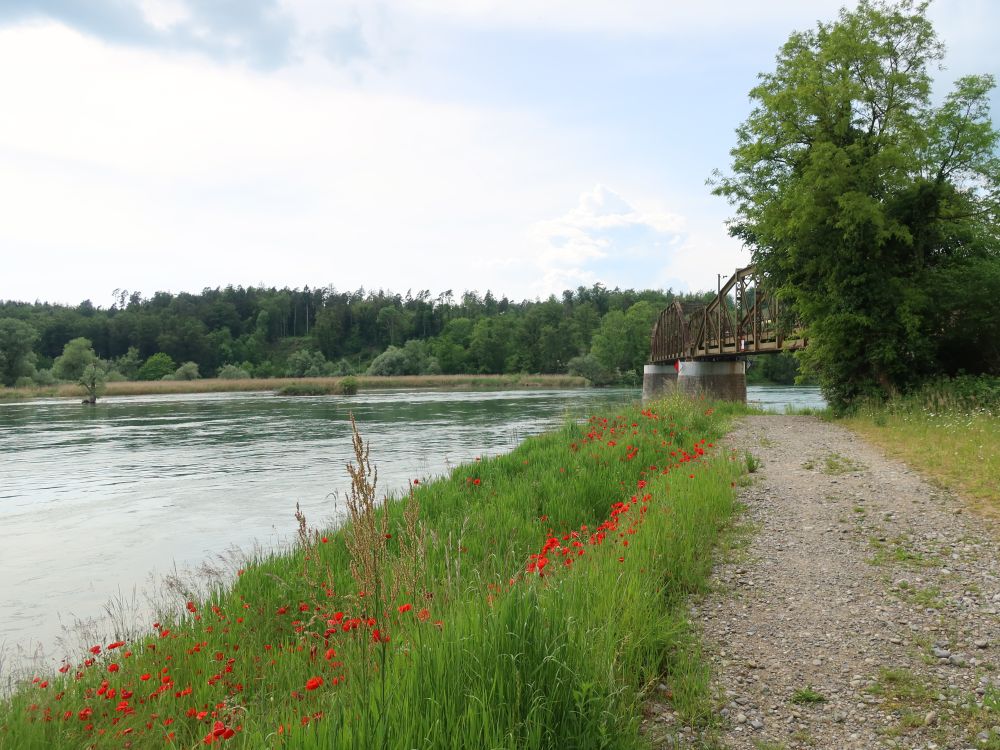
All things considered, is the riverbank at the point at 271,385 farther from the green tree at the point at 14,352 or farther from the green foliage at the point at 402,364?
the green foliage at the point at 402,364

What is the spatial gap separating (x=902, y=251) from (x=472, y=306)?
16590 cm

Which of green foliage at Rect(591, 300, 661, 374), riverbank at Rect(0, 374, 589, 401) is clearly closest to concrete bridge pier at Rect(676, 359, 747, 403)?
riverbank at Rect(0, 374, 589, 401)

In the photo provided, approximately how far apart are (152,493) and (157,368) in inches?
5066

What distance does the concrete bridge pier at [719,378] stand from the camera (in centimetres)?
4047

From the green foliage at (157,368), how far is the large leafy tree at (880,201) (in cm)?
13153

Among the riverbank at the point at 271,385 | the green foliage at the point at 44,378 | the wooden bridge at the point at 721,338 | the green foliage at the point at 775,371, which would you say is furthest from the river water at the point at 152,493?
the green foliage at the point at 775,371

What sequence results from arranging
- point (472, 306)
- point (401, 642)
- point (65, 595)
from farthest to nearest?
point (472, 306) → point (65, 595) → point (401, 642)

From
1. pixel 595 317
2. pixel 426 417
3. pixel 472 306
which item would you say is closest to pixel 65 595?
pixel 426 417

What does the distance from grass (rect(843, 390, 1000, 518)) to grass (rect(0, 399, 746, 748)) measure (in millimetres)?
3766

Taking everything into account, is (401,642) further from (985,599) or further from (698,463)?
(698,463)

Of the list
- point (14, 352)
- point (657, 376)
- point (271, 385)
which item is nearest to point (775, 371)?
point (657, 376)

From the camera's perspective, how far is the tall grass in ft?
29.7

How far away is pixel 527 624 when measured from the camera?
3.30 m

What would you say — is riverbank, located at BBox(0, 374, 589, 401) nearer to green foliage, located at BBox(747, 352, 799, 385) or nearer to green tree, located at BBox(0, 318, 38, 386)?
green tree, located at BBox(0, 318, 38, 386)
